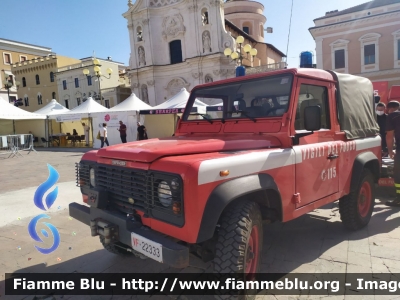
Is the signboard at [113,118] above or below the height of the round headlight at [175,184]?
above

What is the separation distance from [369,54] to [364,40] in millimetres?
1323

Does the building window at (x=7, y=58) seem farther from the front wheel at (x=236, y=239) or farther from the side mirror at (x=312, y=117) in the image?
the front wheel at (x=236, y=239)

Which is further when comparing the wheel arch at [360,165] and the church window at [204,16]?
the church window at [204,16]

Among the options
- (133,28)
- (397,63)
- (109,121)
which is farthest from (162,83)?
(397,63)

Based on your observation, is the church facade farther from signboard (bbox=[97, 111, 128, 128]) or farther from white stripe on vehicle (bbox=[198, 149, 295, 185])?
white stripe on vehicle (bbox=[198, 149, 295, 185])

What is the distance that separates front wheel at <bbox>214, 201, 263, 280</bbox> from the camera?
7.98 ft

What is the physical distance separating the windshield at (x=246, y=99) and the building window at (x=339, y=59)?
91.6ft

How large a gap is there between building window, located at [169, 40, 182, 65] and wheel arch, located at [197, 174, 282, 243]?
30709mm

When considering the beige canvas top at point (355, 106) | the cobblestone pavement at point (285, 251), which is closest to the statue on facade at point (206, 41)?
the beige canvas top at point (355, 106)

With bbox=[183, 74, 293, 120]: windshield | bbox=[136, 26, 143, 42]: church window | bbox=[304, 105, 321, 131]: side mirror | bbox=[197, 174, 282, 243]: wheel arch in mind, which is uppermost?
bbox=[136, 26, 143, 42]: church window

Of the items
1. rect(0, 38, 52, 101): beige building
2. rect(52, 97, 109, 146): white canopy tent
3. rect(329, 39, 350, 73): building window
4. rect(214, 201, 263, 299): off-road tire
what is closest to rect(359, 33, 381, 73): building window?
rect(329, 39, 350, 73): building window

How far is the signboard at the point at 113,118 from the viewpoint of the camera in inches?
759

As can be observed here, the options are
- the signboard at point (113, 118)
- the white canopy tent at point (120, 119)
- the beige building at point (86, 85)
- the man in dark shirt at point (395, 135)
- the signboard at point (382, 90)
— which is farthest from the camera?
the beige building at point (86, 85)

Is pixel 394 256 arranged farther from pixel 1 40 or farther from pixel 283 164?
pixel 1 40
